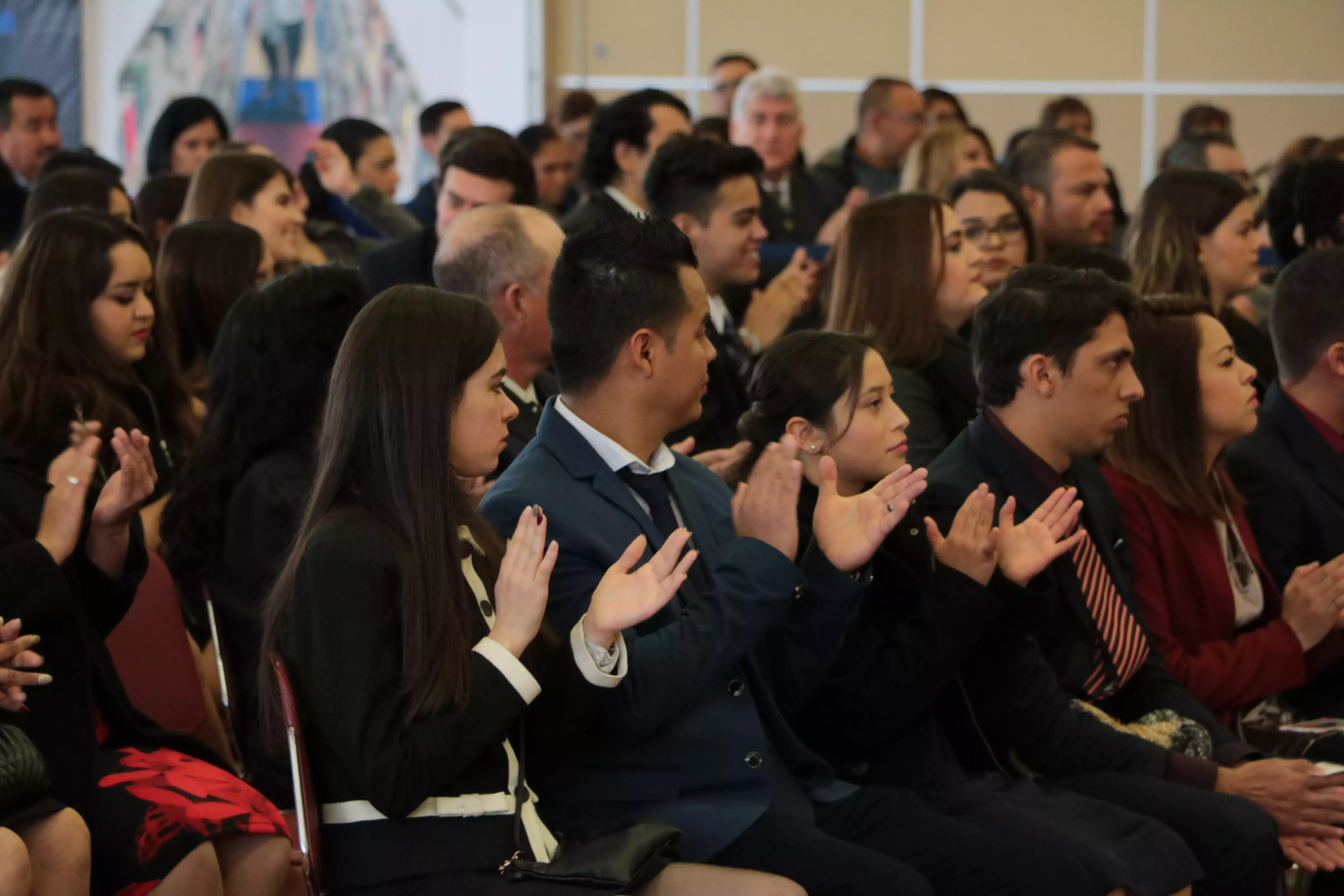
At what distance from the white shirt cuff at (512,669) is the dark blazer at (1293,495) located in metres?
2.13

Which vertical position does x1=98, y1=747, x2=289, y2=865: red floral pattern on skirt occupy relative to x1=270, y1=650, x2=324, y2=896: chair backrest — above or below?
below

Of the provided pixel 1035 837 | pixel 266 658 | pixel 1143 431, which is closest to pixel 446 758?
pixel 266 658

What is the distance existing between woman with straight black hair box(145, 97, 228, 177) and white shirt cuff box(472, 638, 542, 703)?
4823 millimetres

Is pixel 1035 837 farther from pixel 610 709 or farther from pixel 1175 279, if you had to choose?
pixel 1175 279

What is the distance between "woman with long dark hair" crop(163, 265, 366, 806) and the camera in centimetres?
285

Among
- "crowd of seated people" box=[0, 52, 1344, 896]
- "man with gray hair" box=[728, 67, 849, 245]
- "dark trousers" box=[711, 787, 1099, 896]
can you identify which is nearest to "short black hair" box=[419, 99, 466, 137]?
"man with gray hair" box=[728, 67, 849, 245]

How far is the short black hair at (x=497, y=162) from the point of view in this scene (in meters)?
4.90

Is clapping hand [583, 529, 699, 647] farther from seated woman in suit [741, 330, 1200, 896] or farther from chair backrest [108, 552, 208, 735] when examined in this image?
chair backrest [108, 552, 208, 735]

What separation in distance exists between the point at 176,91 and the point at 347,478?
747 cm

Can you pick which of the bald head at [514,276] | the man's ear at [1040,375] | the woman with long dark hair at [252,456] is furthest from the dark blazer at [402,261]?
the man's ear at [1040,375]

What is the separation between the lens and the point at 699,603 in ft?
7.53

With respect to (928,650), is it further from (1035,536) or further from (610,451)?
(610,451)

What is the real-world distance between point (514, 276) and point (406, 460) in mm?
1421

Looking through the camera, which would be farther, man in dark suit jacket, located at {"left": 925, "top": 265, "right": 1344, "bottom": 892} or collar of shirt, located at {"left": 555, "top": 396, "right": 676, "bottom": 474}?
man in dark suit jacket, located at {"left": 925, "top": 265, "right": 1344, "bottom": 892}
